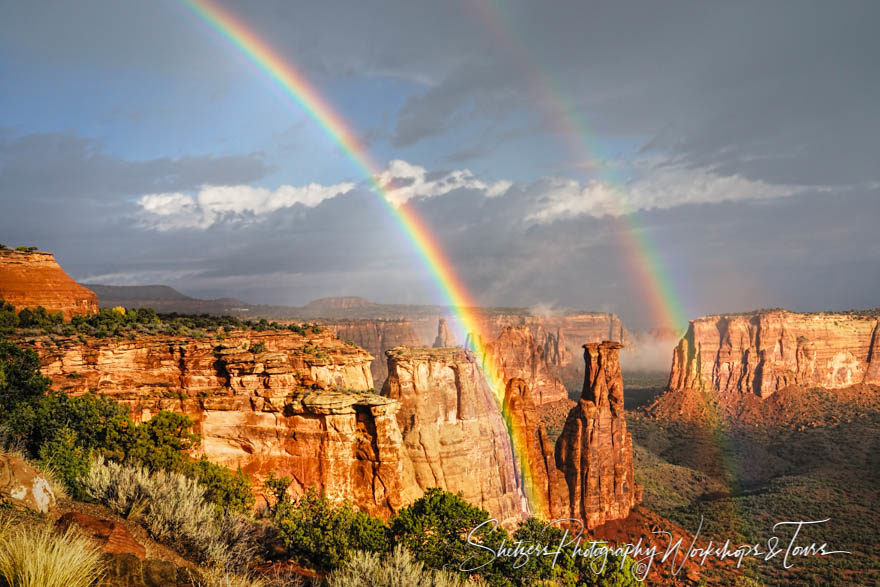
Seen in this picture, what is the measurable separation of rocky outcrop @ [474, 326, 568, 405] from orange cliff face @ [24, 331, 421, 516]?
8224 centimetres

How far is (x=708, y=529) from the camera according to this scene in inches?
1976

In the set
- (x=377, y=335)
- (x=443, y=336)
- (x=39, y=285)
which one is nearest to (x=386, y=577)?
(x=39, y=285)

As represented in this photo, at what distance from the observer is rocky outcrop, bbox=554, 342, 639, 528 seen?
50344 mm

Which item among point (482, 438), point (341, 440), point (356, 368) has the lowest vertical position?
point (482, 438)

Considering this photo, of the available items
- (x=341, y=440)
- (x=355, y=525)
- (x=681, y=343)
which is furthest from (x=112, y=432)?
(x=681, y=343)

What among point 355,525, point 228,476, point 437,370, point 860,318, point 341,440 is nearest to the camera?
point 355,525

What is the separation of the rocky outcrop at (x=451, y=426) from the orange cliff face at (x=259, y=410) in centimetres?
915

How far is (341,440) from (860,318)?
399ft

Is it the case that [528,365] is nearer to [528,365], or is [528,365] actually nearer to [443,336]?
[528,365]

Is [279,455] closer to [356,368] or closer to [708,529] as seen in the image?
[356,368]

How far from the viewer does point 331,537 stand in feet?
58.3

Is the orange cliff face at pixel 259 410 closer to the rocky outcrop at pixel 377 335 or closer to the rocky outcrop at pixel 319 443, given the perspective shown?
the rocky outcrop at pixel 319 443

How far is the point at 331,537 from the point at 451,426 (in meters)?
20.0

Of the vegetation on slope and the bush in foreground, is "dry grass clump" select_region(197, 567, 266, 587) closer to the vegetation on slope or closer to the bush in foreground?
the bush in foreground
